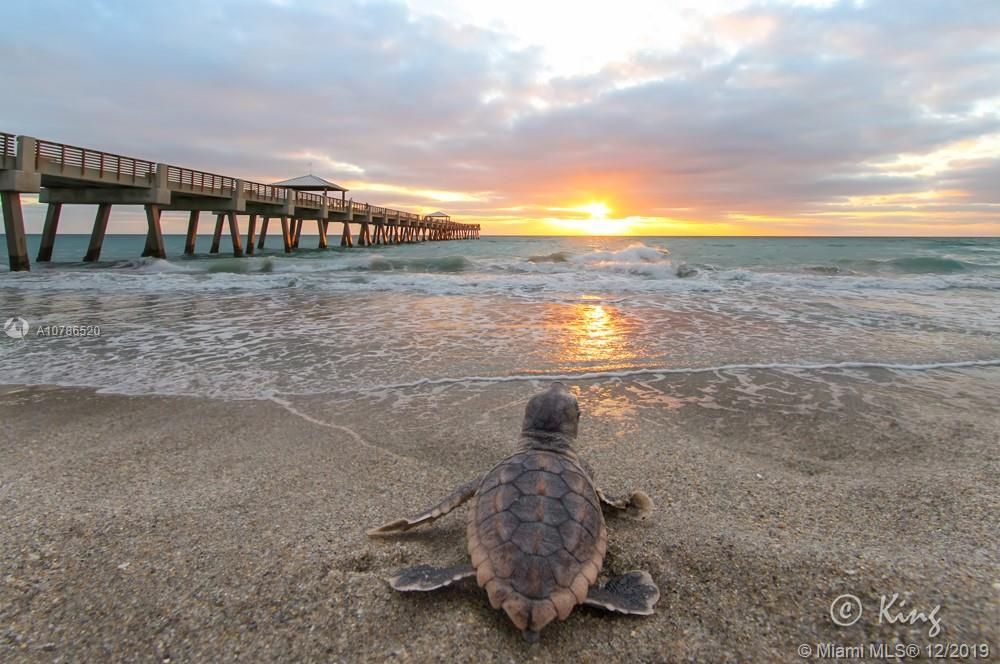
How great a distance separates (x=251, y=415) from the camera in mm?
4043

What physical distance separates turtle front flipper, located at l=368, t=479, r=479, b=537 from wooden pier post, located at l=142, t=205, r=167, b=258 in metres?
24.3

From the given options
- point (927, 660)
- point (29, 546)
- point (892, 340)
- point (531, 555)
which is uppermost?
point (892, 340)

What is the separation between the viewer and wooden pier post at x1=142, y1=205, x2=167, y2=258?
829 inches

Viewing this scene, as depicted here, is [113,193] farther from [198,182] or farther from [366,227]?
[366,227]

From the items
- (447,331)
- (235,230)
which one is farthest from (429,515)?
(235,230)

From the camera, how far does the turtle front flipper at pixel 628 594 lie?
5.78 feet

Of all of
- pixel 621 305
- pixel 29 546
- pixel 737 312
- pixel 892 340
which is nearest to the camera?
pixel 29 546

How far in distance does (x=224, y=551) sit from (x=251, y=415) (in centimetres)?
203

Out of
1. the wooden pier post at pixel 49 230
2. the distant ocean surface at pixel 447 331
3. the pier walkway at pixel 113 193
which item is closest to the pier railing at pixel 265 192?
the pier walkway at pixel 113 193

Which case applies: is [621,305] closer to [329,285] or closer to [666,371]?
[666,371]

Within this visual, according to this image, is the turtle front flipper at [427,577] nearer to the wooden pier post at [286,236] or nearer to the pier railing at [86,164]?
the pier railing at [86,164]

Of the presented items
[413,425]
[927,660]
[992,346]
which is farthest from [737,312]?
[927,660]

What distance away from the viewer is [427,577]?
6.27 ft

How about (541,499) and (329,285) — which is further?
(329,285)
